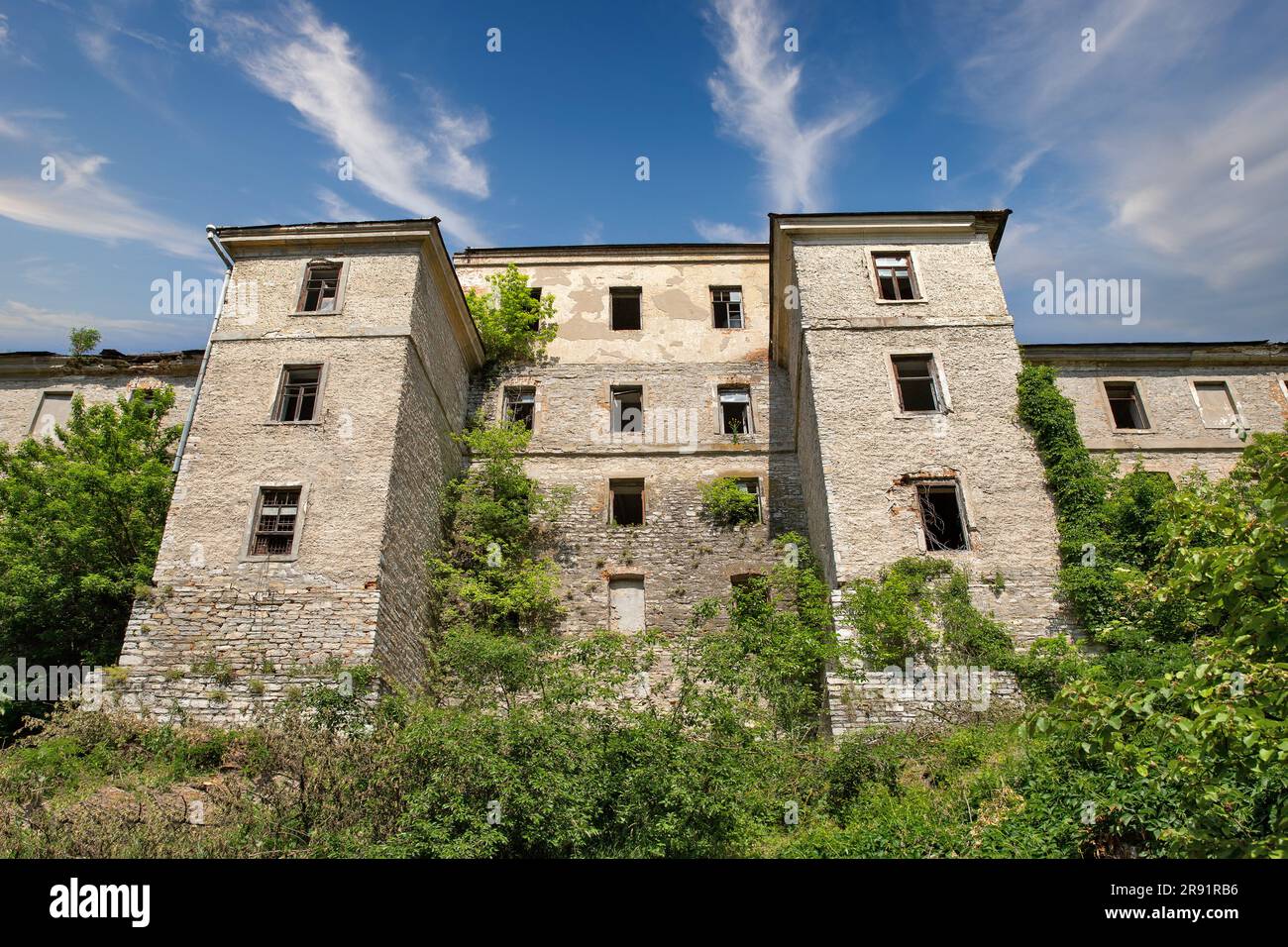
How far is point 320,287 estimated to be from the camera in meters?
19.1

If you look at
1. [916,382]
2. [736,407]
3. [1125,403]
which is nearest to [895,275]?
[916,382]

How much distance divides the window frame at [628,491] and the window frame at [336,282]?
26.5 ft

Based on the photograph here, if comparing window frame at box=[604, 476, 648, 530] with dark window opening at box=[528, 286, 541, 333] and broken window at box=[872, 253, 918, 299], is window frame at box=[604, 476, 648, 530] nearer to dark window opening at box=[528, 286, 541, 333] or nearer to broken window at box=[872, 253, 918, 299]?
dark window opening at box=[528, 286, 541, 333]

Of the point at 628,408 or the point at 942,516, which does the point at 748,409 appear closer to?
the point at 628,408

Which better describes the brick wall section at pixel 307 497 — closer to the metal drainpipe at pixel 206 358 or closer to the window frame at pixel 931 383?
the metal drainpipe at pixel 206 358

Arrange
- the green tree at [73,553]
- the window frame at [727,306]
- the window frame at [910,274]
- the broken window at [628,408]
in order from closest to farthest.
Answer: the green tree at [73,553], the window frame at [910,274], the broken window at [628,408], the window frame at [727,306]

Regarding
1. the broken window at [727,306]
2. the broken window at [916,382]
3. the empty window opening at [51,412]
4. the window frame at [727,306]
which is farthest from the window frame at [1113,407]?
the empty window opening at [51,412]

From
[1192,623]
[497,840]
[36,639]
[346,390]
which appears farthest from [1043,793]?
[36,639]

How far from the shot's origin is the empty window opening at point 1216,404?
22219mm

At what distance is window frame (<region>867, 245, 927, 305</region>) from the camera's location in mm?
19141

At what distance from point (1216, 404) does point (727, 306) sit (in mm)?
14268

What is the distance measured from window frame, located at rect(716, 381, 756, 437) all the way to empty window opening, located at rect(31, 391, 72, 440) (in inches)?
729
